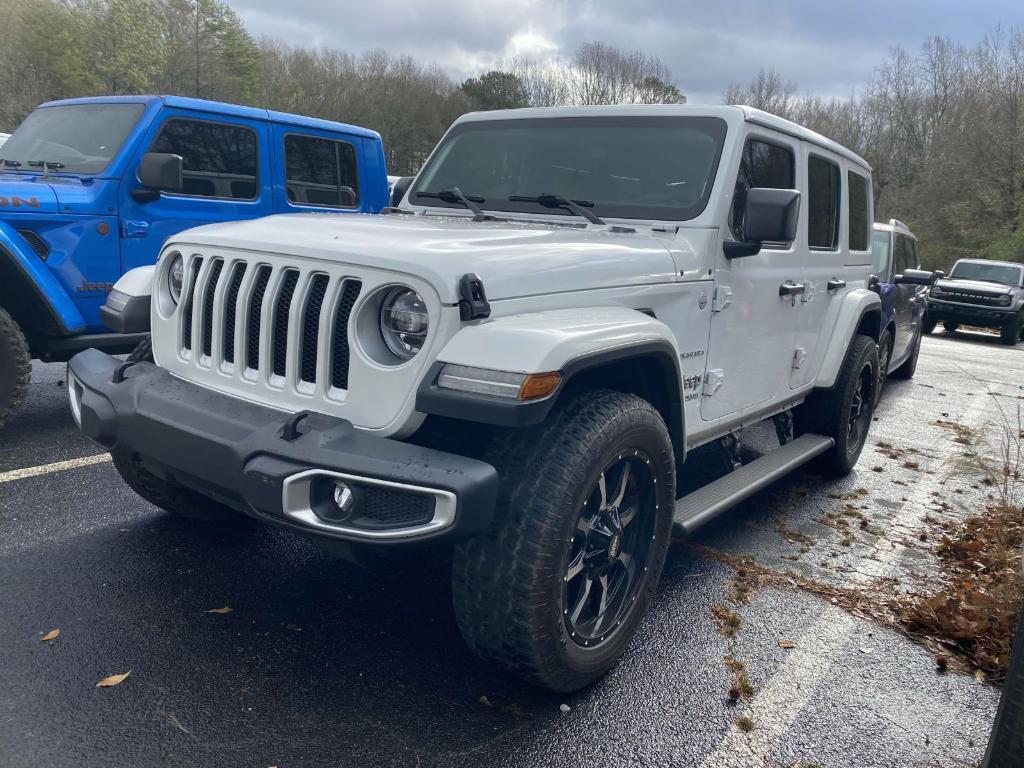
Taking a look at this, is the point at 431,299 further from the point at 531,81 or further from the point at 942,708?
the point at 531,81

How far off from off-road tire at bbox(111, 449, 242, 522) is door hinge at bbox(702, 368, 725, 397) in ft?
7.06

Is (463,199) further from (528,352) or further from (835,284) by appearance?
(835,284)

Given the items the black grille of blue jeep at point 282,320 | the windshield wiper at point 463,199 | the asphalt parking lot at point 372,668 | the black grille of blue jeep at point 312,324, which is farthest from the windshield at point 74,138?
the black grille of blue jeep at point 312,324

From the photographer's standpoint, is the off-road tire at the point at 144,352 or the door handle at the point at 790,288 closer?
the off-road tire at the point at 144,352

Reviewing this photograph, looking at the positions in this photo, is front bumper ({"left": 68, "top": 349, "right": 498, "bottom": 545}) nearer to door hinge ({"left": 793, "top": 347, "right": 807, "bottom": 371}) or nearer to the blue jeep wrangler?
door hinge ({"left": 793, "top": 347, "right": 807, "bottom": 371})

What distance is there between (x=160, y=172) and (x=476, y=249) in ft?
12.0

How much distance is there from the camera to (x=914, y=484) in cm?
549

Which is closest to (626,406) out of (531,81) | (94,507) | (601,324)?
(601,324)

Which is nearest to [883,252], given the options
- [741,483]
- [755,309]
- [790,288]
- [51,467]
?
[790,288]

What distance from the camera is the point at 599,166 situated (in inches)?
148

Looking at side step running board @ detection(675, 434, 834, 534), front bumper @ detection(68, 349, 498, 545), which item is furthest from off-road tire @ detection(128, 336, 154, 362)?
side step running board @ detection(675, 434, 834, 534)

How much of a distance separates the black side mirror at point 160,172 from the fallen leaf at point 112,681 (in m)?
3.68

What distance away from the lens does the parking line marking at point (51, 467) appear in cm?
438

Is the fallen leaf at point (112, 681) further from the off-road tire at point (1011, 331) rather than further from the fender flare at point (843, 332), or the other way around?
the off-road tire at point (1011, 331)
